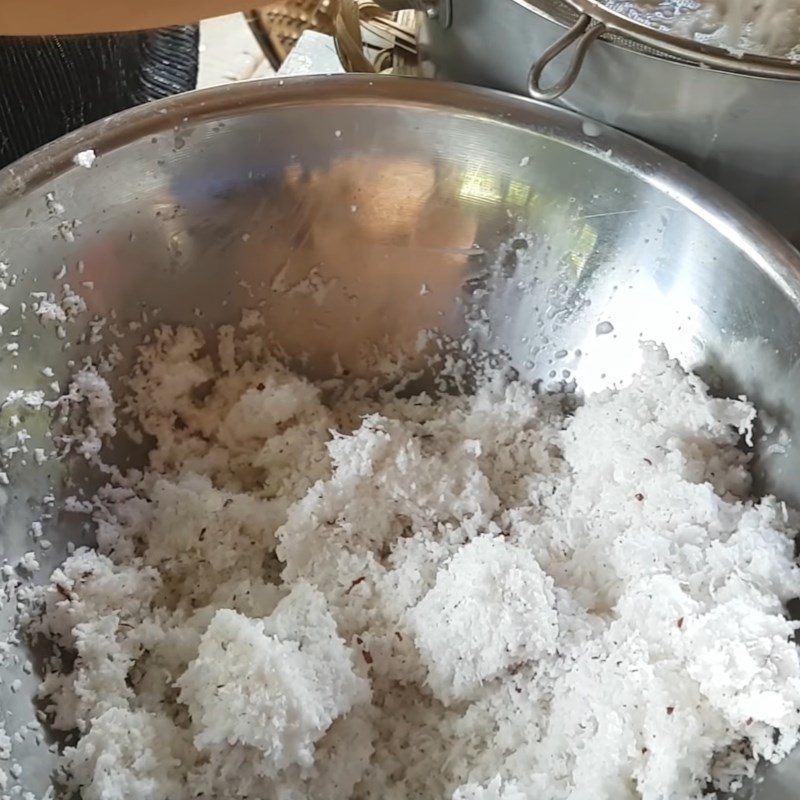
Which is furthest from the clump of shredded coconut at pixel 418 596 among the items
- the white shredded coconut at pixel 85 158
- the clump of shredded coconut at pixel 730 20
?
the clump of shredded coconut at pixel 730 20

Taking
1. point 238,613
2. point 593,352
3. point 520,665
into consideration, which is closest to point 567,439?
point 593,352

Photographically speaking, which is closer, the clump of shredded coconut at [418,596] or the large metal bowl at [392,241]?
the clump of shredded coconut at [418,596]

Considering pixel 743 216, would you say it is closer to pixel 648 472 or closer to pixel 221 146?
pixel 648 472

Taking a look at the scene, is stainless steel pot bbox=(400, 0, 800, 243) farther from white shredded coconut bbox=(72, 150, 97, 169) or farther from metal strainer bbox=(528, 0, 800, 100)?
white shredded coconut bbox=(72, 150, 97, 169)

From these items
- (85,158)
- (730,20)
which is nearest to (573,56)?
(730,20)

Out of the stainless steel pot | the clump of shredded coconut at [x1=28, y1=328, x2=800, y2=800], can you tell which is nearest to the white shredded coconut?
the clump of shredded coconut at [x1=28, y1=328, x2=800, y2=800]

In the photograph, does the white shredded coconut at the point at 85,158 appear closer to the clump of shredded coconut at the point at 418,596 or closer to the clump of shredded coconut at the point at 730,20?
the clump of shredded coconut at the point at 418,596
